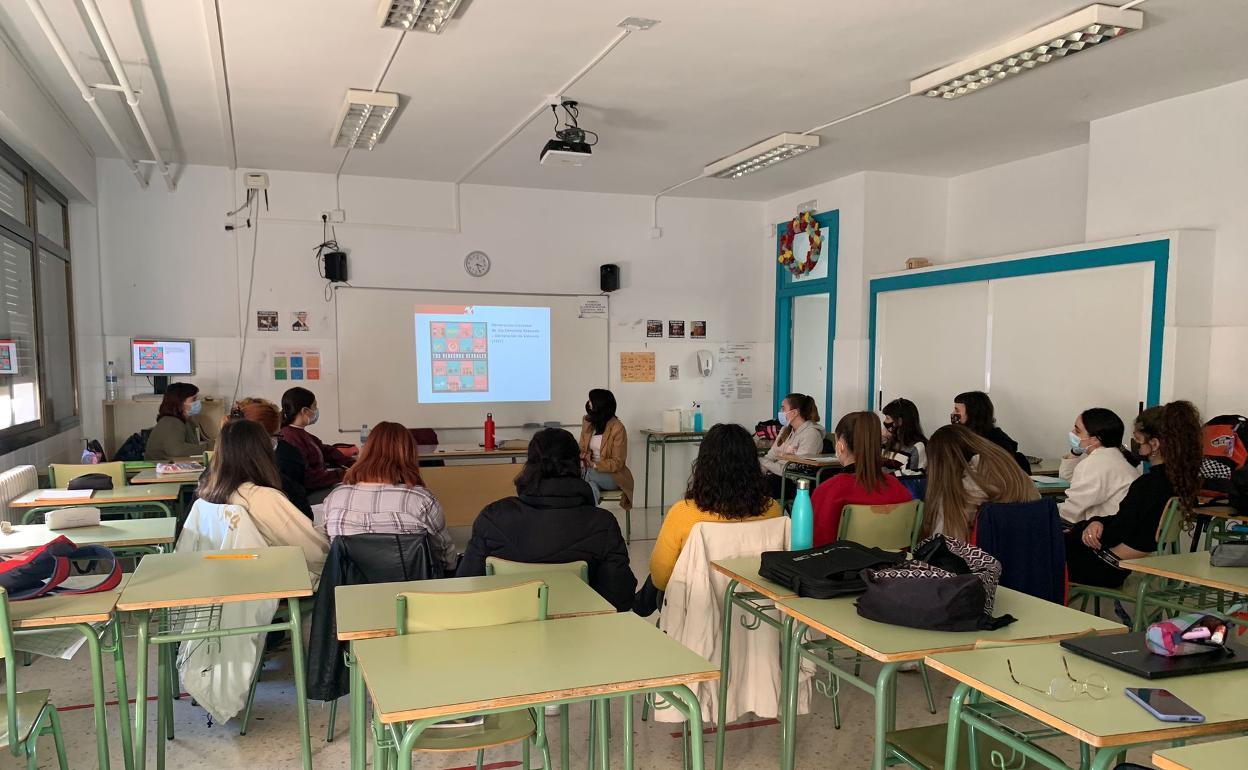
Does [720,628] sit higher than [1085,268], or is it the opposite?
[1085,268]

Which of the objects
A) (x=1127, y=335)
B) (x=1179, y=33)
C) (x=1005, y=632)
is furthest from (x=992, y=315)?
(x=1005, y=632)

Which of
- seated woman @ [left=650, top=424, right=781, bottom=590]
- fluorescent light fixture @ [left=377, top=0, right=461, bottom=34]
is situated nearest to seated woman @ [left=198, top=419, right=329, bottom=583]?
seated woman @ [left=650, top=424, right=781, bottom=590]

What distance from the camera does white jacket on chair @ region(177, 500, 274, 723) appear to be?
2926mm

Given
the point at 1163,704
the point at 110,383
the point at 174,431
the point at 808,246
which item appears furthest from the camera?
the point at 808,246

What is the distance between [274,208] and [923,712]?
5888mm

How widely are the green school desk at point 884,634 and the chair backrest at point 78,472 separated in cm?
369

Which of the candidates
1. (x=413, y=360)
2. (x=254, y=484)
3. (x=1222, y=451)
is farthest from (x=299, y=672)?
(x=413, y=360)

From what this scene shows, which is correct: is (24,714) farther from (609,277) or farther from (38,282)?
(609,277)

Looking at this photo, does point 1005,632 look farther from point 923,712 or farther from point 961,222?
point 961,222

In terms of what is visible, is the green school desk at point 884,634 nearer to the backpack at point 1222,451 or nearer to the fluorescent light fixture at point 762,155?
the backpack at point 1222,451

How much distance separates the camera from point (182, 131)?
217 inches

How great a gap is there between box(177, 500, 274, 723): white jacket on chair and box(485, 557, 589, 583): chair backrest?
0.88 m

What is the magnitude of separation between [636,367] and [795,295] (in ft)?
5.39

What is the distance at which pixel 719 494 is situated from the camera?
9.38ft
